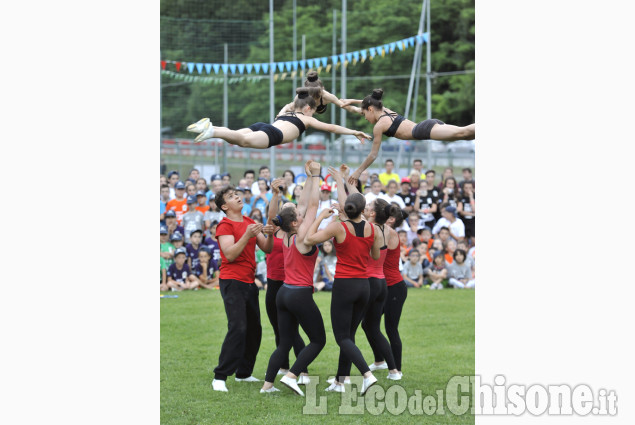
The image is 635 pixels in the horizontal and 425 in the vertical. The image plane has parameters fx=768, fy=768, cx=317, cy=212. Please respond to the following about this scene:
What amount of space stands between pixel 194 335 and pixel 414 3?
54.2ft

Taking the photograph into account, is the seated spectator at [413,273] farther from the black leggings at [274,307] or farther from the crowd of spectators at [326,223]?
the black leggings at [274,307]

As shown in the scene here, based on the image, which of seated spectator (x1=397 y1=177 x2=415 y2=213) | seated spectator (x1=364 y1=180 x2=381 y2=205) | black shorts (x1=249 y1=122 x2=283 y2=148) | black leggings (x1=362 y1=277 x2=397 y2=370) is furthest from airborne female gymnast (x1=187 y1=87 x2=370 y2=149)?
seated spectator (x1=397 y1=177 x2=415 y2=213)

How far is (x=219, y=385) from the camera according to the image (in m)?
7.41

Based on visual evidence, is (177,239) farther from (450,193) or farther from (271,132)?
(271,132)

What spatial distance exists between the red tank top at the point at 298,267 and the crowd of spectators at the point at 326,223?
5.20 metres

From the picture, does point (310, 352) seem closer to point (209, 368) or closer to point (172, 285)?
point (209, 368)

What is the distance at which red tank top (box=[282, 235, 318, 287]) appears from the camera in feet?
23.3

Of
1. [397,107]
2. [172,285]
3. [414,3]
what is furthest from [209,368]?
[414,3]

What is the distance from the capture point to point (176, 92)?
→ 2191 centimetres

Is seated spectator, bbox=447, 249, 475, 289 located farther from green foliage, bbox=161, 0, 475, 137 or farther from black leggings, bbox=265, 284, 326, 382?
green foliage, bbox=161, 0, 475, 137

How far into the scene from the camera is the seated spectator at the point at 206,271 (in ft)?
42.5

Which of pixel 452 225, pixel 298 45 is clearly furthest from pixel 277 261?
pixel 298 45

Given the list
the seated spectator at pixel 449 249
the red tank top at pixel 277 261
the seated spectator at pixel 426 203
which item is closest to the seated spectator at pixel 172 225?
→ the seated spectator at pixel 426 203

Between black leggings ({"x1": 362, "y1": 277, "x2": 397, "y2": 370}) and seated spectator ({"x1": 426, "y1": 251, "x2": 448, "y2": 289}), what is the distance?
6132 mm
